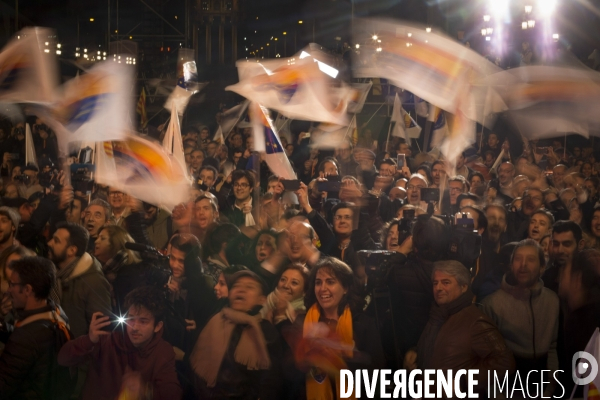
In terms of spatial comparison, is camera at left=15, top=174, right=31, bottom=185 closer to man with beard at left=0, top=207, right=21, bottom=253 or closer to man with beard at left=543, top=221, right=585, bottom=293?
man with beard at left=0, top=207, right=21, bottom=253

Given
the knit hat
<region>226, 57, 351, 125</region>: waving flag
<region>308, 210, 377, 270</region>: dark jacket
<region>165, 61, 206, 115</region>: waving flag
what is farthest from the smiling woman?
<region>165, 61, 206, 115</region>: waving flag

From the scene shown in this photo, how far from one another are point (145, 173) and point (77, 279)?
8.08 feet

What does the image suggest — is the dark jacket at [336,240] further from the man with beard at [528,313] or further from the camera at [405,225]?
the man with beard at [528,313]

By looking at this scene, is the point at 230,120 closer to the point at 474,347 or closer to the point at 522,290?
the point at 522,290

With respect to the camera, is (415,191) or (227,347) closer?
(227,347)

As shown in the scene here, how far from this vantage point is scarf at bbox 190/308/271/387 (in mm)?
4762

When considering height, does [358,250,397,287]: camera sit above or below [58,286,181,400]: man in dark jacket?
above

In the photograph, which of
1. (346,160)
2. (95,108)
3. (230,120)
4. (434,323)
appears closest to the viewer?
(434,323)

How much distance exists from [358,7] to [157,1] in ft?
17.4

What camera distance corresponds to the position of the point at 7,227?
19.2ft

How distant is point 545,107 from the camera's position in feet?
29.6

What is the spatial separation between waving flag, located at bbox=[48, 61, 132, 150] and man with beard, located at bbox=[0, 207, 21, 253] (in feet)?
6.82

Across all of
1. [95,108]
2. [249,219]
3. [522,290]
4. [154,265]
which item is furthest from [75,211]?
[522,290]

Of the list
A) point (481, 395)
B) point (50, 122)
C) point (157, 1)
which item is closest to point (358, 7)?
point (157, 1)
